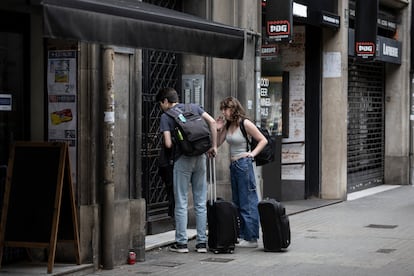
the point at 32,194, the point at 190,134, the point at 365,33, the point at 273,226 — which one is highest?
the point at 365,33

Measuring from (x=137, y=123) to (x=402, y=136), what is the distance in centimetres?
1180

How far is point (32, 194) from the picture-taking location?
819 centimetres

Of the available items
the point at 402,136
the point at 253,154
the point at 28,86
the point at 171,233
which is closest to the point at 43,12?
the point at 28,86

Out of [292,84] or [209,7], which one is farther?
[292,84]

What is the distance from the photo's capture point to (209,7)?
11781mm

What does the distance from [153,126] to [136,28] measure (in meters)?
4.06

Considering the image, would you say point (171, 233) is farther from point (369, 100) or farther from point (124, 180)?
point (369, 100)

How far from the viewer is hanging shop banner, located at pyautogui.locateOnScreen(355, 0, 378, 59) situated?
16375 mm

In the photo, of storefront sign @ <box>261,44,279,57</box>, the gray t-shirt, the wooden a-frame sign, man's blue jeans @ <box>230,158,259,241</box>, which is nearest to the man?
the gray t-shirt

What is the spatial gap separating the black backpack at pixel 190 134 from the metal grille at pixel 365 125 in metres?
8.81

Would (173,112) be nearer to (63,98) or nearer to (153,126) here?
(63,98)

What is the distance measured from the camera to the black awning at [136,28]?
6.35 meters

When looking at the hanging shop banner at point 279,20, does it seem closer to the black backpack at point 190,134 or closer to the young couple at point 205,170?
the young couple at point 205,170

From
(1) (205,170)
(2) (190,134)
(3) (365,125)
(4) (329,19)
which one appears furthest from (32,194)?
(3) (365,125)
